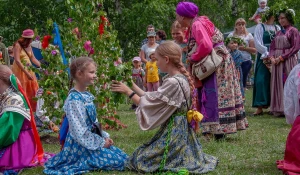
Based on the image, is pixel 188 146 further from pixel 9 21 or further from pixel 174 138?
pixel 9 21

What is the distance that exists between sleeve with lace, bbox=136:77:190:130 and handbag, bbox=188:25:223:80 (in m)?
1.63

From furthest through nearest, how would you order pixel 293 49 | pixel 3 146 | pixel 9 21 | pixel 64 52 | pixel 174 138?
1. pixel 9 21
2. pixel 293 49
3. pixel 64 52
4. pixel 3 146
5. pixel 174 138

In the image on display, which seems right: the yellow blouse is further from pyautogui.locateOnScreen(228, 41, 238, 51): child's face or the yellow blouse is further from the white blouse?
the white blouse

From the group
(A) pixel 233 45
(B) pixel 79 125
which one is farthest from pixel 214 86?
(A) pixel 233 45

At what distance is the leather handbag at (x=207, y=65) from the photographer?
21.7ft

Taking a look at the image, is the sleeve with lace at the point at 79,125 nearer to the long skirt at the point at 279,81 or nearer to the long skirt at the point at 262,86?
the long skirt at the point at 279,81

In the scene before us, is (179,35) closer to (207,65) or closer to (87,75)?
(207,65)

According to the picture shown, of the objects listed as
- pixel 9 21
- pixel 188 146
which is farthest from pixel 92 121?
pixel 9 21

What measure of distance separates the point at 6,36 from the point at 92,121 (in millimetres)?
15710

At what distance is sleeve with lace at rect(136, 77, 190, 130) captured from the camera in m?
4.99

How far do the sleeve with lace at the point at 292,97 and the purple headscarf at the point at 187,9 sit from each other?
2.07 m

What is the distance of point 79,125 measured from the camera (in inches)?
196

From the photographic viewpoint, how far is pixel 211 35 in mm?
6816

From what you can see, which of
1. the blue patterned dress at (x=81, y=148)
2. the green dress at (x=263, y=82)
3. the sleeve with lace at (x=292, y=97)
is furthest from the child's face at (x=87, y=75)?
the green dress at (x=263, y=82)
